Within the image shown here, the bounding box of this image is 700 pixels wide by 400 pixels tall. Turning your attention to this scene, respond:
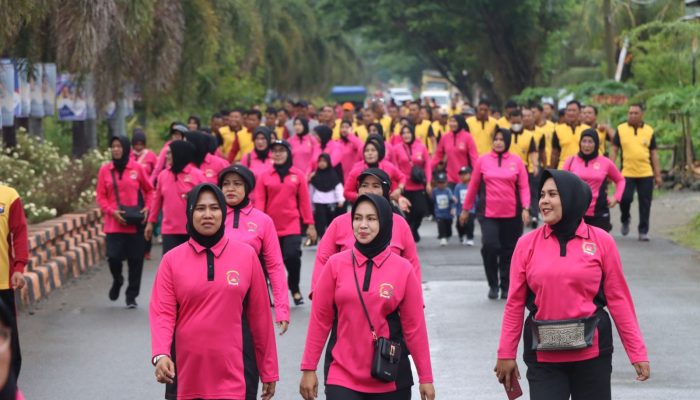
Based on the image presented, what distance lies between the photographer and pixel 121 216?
13.9 meters

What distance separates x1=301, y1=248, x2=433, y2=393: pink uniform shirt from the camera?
6.62 meters

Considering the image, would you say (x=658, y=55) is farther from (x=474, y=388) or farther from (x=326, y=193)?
(x=474, y=388)

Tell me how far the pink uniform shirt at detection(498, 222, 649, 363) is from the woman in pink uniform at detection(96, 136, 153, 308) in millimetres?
7636

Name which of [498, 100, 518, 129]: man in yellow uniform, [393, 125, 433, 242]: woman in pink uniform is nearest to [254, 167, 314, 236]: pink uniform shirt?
[393, 125, 433, 242]: woman in pink uniform

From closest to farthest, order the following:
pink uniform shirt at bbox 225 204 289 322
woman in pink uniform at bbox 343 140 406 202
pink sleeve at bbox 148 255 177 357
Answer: pink sleeve at bbox 148 255 177 357 < pink uniform shirt at bbox 225 204 289 322 < woman in pink uniform at bbox 343 140 406 202

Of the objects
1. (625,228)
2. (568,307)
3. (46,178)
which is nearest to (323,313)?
(568,307)

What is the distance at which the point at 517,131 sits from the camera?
67.9 feet

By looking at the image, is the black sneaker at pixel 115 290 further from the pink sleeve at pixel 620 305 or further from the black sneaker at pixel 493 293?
the pink sleeve at pixel 620 305

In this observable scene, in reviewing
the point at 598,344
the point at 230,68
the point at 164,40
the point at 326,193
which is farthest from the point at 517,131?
the point at 230,68

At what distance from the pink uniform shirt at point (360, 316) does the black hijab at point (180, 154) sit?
20.9ft

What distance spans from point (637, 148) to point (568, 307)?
12457 millimetres

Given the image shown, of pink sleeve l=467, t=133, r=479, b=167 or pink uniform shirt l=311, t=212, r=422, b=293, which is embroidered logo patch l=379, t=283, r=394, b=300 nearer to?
pink uniform shirt l=311, t=212, r=422, b=293

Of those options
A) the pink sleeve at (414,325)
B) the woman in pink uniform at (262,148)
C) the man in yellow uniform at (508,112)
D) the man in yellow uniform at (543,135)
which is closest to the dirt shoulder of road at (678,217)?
the man in yellow uniform at (543,135)

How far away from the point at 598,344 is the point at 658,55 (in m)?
25.6
